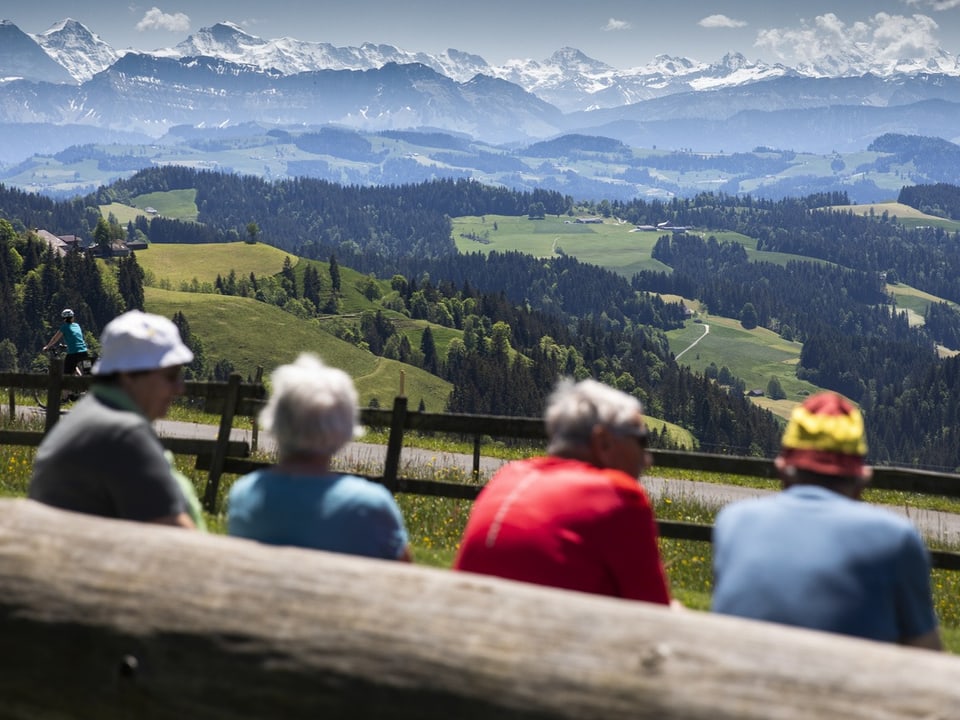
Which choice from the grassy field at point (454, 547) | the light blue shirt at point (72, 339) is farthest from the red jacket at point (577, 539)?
the light blue shirt at point (72, 339)

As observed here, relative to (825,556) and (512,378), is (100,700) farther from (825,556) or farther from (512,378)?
(512,378)

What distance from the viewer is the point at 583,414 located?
486cm

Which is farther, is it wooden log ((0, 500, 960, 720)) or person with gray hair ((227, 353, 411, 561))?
person with gray hair ((227, 353, 411, 561))

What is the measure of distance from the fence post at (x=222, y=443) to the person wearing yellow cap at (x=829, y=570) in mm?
9512

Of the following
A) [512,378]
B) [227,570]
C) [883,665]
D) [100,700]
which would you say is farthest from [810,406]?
[512,378]

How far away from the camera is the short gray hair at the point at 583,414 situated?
15.9 feet

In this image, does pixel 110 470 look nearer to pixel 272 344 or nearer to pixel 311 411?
pixel 311 411

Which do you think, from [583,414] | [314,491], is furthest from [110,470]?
[583,414]

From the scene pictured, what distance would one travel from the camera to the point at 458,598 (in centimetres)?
297

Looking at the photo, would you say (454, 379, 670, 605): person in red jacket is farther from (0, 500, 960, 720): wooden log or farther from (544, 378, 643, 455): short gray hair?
(0, 500, 960, 720): wooden log

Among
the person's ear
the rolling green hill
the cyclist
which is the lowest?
the rolling green hill

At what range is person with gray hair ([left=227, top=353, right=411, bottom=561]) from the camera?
4543 mm

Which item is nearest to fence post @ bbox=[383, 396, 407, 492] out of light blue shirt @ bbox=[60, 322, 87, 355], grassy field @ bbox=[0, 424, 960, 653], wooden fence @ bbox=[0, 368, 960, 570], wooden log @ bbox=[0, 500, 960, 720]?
wooden fence @ bbox=[0, 368, 960, 570]

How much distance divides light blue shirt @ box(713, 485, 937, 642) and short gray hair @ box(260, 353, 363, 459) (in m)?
1.72
